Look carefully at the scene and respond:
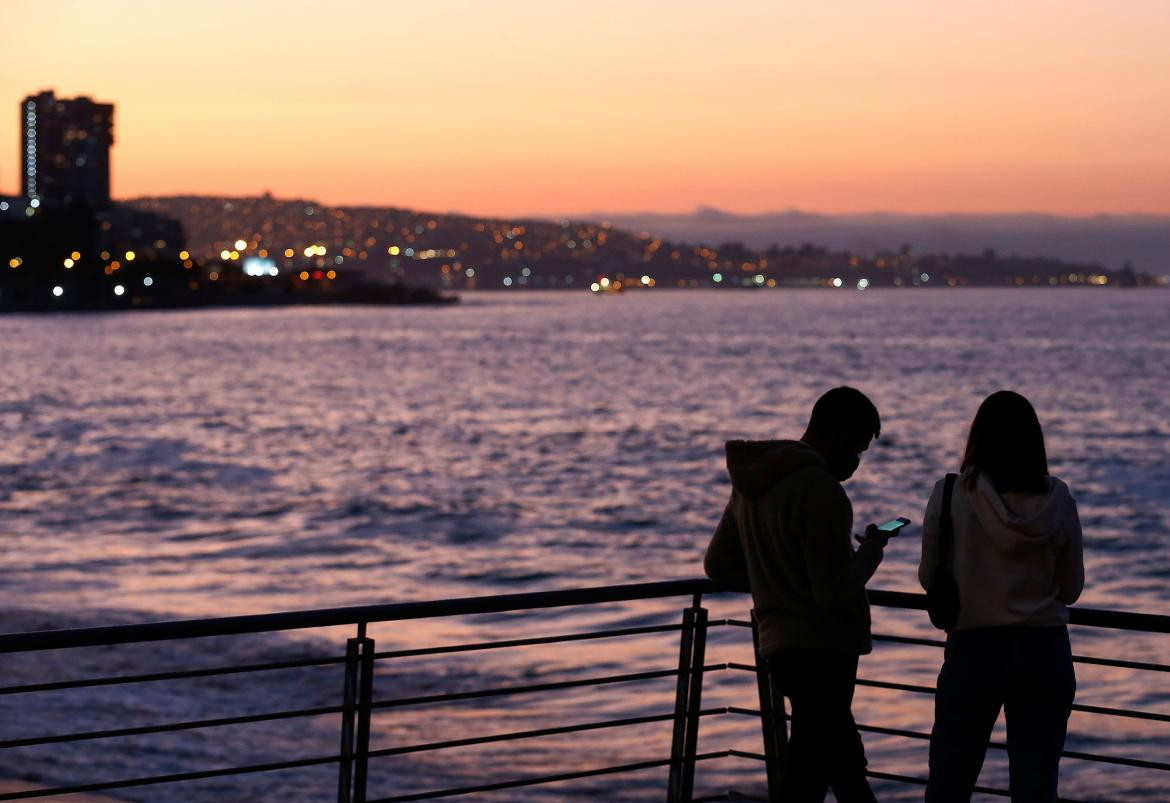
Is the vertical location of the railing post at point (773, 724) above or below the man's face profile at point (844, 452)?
below

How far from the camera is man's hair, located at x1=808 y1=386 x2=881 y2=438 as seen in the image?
180 inches

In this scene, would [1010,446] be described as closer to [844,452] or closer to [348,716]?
[844,452]

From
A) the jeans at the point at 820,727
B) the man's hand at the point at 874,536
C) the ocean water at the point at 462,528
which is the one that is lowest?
the ocean water at the point at 462,528

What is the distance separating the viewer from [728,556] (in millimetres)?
4934

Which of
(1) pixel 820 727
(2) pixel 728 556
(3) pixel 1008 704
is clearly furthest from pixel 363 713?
(3) pixel 1008 704

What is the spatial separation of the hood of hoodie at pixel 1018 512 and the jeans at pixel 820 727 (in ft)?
1.81

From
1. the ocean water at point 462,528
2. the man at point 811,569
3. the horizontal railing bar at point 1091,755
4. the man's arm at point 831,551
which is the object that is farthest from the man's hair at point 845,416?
the ocean water at point 462,528

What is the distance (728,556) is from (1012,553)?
82 centimetres

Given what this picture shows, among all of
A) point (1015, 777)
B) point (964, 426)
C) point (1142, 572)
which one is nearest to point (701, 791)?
point (1015, 777)

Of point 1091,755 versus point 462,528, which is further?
point 462,528

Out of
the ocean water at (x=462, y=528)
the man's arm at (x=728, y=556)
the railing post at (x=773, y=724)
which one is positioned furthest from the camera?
the ocean water at (x=462, y=528)

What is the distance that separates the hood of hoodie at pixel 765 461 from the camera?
4.53m

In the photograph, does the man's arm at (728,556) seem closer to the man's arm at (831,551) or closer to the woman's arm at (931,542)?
the man's arm at (831,551)

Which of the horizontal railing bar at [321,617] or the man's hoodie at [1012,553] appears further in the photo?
the man's hoodie at [1012,553]
